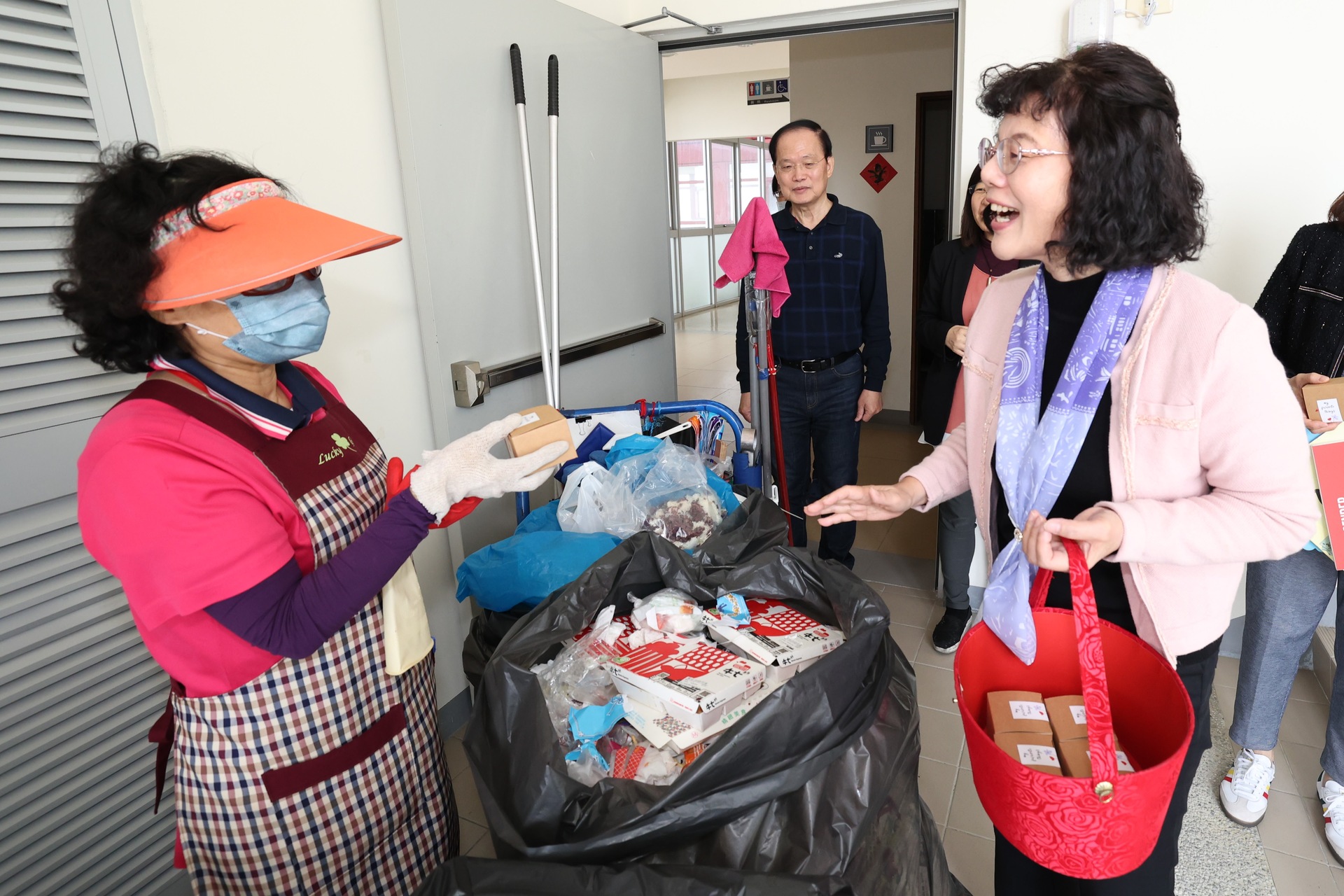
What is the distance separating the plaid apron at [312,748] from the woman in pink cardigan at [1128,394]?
0.91m

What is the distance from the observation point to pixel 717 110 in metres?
10.3

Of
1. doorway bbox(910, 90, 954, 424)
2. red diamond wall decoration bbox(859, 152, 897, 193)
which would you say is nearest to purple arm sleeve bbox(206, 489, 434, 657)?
doorway bbox(910, 90, 954, 424)

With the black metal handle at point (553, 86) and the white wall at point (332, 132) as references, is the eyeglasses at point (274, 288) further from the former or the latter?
the black metal handle at point (553, 86)

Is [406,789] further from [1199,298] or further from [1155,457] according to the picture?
[1199,298]

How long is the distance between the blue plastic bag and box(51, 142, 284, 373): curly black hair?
74cm

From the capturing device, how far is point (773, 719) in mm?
1018

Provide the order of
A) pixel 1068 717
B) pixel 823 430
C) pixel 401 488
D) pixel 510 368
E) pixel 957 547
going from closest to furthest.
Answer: pixel 1068 717, pixel 401 488, pixel 510 368, pixel 957 547, pixel 823 430

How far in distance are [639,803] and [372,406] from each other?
1.30m

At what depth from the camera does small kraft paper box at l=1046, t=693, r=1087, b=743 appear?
1.05 meters

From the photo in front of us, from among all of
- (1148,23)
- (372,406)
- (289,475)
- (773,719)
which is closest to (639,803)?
(773,719)

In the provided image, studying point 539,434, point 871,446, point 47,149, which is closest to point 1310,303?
point 539,434

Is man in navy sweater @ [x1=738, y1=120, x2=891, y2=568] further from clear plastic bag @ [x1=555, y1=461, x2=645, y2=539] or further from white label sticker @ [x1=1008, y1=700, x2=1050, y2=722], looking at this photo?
white label sticker @ [x1=1008, y1=700, x2=1050, y2=722]

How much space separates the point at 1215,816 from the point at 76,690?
2.42 meters

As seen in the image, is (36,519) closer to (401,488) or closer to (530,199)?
(401,488)
